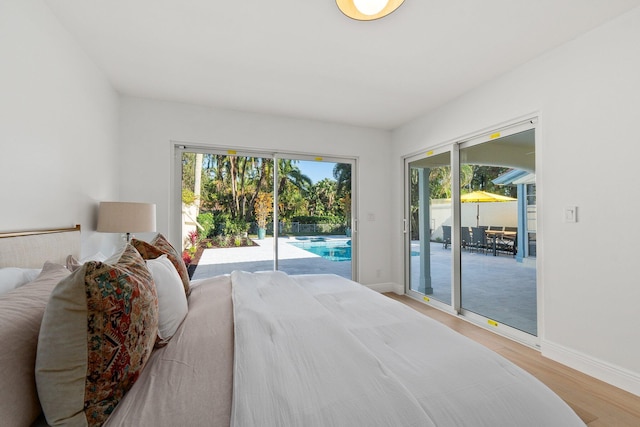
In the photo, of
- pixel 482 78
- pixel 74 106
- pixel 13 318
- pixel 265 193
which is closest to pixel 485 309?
pixel 482 78

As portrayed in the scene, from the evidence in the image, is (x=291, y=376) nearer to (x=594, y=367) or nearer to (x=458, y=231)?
(x=594, y=367)

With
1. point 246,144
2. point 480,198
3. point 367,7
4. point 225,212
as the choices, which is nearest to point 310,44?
point 367,7

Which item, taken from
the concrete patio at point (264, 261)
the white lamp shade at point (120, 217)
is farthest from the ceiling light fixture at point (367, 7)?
the concrete patio at point (264, 261)

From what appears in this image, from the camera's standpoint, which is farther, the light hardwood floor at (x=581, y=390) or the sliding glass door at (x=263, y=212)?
the sliding glass door at (x=263, y=212)

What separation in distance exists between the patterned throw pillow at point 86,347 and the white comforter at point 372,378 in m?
0.35

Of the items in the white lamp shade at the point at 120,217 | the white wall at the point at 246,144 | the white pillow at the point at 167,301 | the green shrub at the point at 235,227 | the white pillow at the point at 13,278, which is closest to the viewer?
the white pillow at the point at 13,278

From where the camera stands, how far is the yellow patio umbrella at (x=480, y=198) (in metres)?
2.99

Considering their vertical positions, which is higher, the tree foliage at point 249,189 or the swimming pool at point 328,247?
the tree foliage at point 249,189

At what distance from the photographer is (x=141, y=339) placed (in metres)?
0.93

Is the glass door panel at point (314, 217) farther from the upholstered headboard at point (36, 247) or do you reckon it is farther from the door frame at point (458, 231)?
the upholstered headboard at point (36, 247)

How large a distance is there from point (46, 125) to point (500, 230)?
3.94m

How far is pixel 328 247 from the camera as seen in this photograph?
14.0 feet

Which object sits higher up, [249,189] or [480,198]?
[249,189]

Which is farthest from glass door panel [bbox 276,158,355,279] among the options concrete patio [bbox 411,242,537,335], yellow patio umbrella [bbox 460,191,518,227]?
yellow patio umbrella [bbox 460,191,518,227]
